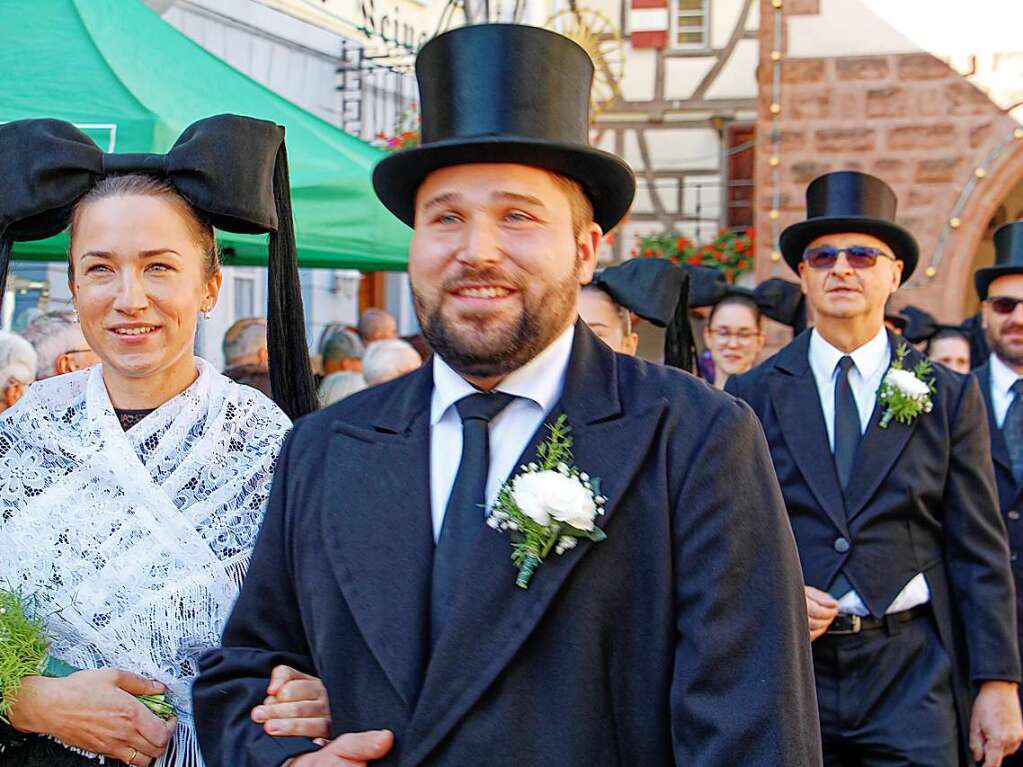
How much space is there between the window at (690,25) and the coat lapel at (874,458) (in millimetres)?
14486

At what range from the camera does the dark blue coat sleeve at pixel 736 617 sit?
223cm

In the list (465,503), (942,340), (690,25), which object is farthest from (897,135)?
(465,503)

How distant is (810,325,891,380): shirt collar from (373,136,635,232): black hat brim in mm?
2019

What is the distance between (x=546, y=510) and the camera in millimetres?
2229

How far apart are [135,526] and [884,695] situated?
2.34m

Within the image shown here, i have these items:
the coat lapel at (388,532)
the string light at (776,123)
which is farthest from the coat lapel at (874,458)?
the string light at (776,123)

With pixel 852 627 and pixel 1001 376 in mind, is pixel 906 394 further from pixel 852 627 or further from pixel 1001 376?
pixel 1001 376

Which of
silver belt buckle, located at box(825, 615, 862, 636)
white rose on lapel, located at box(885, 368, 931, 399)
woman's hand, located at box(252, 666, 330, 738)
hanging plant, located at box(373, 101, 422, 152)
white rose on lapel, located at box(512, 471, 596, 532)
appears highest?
hanging plant, located at box(373, 101, 422, 152)

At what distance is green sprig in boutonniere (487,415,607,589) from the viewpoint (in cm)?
224

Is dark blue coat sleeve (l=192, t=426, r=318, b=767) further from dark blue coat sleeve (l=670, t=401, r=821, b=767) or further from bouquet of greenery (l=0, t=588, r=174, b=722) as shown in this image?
dark blue coat sleeve (l=670, t=401, r=821, b=767)

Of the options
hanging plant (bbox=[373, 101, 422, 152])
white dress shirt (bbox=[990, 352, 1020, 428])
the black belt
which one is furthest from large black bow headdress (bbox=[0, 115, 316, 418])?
hanging plant (bbox=[373, 101, 422, 152])

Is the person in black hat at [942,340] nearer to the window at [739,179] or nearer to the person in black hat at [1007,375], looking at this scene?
the person in black hat at [1007,375]

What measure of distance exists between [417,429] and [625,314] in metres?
2.62

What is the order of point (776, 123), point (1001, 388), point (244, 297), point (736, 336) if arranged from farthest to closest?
point (244, 297) < point (776, 123) < point (736, 336) < point (1001, 388)
